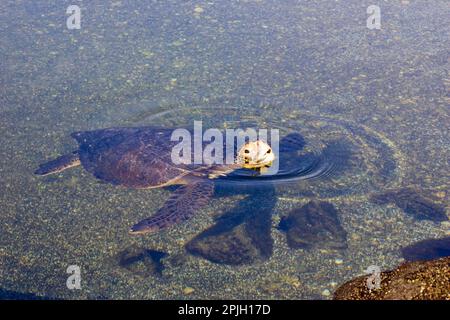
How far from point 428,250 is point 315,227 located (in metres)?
Result: 1.04

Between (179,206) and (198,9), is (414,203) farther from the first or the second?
(198,9)

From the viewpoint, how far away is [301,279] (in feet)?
15.5

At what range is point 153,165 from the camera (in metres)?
5.93

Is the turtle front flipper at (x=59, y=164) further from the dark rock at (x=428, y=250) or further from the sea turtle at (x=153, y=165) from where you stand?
the dark rock at (x=428, y=250)

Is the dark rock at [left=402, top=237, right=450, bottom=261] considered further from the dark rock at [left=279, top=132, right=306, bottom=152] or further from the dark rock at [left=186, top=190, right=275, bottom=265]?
the dark rock at [left=279, top=132, right=306, bottom=152]

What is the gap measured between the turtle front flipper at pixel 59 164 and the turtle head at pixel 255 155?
6.11 ft

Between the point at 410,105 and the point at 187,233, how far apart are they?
3.71 metres

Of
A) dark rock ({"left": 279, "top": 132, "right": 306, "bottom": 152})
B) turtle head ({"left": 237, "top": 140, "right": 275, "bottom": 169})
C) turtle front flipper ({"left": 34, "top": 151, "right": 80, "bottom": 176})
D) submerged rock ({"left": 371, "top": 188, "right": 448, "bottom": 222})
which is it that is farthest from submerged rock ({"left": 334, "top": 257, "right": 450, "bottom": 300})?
turtle front flipper ({"left": 34, "top": 151, "right": 80, "bottom": 176})

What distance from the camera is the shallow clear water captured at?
4.89 meters

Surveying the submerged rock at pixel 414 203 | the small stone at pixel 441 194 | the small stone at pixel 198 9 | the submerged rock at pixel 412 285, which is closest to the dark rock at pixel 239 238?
the submerged rock at pixel 412 285

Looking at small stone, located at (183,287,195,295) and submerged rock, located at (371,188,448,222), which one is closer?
small stone, located at (183,287,195,295)

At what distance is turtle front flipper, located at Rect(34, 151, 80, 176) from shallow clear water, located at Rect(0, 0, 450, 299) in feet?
0.30

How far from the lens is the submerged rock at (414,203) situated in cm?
544

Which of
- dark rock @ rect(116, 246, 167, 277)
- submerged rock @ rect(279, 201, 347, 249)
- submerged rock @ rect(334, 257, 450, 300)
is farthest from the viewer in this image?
submerged rock @ rect(279, 201, 347, 249)
